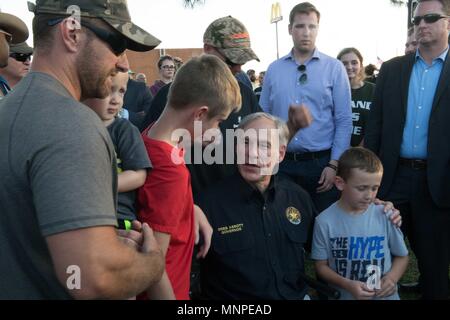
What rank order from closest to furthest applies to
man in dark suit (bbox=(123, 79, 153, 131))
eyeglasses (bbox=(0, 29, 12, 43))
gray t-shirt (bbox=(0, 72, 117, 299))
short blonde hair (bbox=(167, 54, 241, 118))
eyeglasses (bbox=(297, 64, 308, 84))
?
gray t-shirt (bbox=(0, 72, 117, 299)), short blonde hair (bbox=(167, 54, 241, 118)), eyeglasses (bbox=(0, 29, 12, 43)), eyeglasses (bbox=(297, 64, 308, 84)), man in dark suit (bbox=(123, 79, 153, 131))

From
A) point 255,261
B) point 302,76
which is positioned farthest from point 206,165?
point 302,76

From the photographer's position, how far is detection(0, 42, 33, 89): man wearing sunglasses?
3998 mm

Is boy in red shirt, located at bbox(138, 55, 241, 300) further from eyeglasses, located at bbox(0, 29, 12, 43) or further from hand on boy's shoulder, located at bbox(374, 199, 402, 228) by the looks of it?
eyeglasses, located at bbox(0, 29, 12, 43)

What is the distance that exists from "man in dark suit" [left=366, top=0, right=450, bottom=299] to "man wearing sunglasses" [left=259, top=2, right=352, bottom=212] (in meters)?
0.42

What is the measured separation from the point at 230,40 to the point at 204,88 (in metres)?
1.03

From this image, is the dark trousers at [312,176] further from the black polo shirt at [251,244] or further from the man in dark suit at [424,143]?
the black polo shirt at [251,244]

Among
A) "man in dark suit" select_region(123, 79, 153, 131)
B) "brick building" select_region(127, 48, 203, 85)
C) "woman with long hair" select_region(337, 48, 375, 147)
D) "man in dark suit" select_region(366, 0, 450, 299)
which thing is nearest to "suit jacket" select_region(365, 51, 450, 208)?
"man in dark suit" select_region(366, 0, 450, 299)

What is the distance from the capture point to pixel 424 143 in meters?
3.35

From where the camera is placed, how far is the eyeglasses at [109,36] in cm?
131

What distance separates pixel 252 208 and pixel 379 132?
1.59 m

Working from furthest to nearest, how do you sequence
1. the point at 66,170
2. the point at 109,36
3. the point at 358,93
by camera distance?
the point at 358,93 < the point at 109,36 < the point at 66,170

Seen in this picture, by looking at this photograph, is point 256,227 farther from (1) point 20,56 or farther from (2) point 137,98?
(2) point 137,98

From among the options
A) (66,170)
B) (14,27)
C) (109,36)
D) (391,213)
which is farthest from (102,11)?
(14,27)
